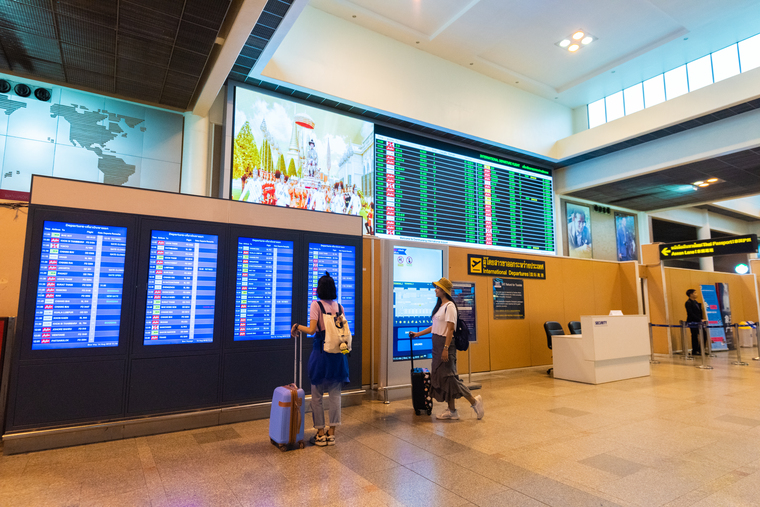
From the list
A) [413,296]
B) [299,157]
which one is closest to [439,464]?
[413,296]

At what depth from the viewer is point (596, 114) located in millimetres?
11008

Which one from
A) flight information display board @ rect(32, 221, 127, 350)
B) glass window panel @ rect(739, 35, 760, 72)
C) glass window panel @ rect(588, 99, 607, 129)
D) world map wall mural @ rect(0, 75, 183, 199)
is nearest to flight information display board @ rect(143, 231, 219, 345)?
flight information display board @ rect(32, 221, 127, 350)

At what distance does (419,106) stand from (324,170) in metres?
2.47

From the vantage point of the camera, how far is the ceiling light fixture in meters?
8.38

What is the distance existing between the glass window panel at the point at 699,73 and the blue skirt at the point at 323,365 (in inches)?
378

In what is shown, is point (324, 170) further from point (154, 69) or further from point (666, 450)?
point (666, 450)

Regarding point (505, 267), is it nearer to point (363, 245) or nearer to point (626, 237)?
point (363, 245)

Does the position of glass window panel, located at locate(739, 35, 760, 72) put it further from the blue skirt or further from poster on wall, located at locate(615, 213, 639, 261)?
the blue skirt

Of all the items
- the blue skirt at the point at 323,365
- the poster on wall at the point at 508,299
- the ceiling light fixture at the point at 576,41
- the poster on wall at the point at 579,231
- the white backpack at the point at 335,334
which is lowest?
the blue skirt at the point at 323,365

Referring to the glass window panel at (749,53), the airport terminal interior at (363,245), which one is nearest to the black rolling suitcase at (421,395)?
the airport terminal interior at (363,245)

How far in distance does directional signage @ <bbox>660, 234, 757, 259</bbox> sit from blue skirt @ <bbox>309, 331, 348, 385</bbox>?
380 inches

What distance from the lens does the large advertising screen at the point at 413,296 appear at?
20.5ft

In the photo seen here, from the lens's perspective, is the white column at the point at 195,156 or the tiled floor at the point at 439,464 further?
the white column at the point at 195,156

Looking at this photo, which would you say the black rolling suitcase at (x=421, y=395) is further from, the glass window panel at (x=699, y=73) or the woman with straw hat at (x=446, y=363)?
the glass window panel at (x=699, y=73)
